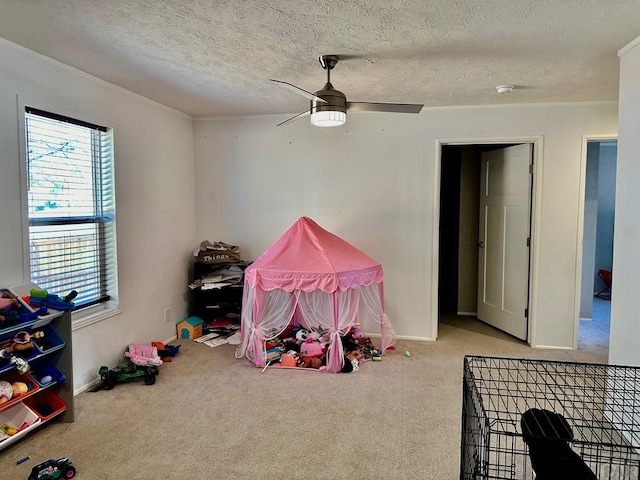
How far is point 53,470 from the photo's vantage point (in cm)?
217

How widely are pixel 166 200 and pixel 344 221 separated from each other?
1.83m

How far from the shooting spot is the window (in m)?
2.92

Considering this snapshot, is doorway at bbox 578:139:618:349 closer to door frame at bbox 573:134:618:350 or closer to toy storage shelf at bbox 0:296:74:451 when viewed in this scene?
door frame at bbox 573:134:618:350

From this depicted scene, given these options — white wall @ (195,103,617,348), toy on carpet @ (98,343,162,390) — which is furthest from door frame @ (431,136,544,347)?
toy on carpet @ (98,343,162,390)

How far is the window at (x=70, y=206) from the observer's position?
2920 mm

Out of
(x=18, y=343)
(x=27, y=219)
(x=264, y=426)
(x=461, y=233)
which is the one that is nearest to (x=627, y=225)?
(x=264, y=426)

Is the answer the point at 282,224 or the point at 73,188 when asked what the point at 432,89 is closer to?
the point at 282,224

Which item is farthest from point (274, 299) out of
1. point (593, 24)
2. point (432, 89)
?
point (593, 24)

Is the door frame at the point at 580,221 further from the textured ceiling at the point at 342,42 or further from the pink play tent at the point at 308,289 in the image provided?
the pink play tent at the point at 308,289

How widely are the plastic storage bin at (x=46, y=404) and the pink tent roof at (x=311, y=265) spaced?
5.20ft

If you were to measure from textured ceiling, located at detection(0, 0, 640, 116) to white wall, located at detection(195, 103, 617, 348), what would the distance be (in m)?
0.51

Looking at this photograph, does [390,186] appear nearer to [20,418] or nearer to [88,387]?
[88,387]

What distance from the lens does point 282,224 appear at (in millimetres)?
4762

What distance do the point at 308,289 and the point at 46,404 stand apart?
77.2 inches
